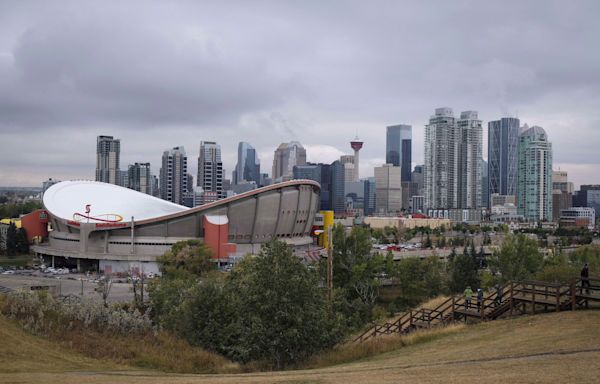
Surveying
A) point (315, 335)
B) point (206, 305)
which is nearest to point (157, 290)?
point (206, 305)

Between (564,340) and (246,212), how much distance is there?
242ft

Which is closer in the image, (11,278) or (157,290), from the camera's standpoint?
(157,290)

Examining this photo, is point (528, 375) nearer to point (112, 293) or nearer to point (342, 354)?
point (342, 354)

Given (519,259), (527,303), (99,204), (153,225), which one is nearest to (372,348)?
(527,303)

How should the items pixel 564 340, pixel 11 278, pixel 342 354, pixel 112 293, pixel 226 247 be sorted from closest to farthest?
pixel 564 340
pixel 342 354
pixel 112 293
pixel 11 278
pixel 226 247

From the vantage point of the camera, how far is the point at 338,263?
56.2 meters

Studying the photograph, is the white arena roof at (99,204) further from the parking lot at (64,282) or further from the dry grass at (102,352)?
the dry grass at (102,352)

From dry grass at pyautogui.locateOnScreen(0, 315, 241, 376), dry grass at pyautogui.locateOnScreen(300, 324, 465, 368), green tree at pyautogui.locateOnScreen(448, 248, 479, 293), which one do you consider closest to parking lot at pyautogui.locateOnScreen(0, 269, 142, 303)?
green tree at pyautogui.locateOnScreen(448, 248, 479, 293)

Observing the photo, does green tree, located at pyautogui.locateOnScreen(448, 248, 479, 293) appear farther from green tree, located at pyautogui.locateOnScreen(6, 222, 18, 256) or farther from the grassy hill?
green tree, located at pyautogui.locateOnScreen(6, 222, 18, 256)

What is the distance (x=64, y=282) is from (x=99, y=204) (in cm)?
2646

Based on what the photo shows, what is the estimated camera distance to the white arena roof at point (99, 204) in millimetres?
88562

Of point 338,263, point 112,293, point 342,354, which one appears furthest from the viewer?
point 112,293

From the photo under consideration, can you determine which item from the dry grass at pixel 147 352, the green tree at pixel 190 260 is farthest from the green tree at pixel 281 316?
the green tree at pixel 190 260

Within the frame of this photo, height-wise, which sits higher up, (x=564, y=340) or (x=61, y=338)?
(x=564, y=340)
